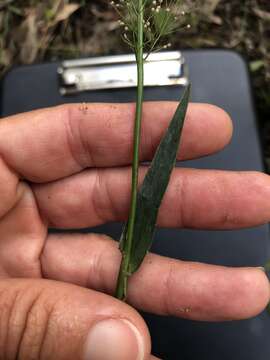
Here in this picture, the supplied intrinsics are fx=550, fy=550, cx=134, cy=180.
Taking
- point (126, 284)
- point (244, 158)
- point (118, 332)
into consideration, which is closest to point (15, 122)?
point (126, 284)

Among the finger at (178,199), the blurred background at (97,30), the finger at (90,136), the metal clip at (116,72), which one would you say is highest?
the blurred background at (97,30)

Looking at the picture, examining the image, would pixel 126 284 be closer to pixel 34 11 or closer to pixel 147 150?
pixel 147 150

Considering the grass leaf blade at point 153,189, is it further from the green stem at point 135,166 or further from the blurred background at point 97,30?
the blurred background at point 97,30

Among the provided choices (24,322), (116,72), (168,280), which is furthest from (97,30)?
(24,322)

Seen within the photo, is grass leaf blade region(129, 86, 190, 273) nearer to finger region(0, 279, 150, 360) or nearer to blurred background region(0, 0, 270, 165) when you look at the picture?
finger region(0, 279, 150, 360)

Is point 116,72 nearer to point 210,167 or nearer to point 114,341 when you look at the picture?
point 210,167

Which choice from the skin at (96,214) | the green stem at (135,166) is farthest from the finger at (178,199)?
the green stem at (135,166)
